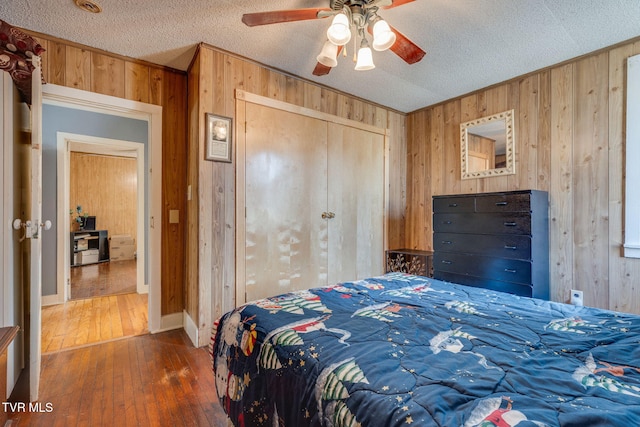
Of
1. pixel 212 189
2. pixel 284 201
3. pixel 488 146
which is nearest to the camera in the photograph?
pixel 212 189

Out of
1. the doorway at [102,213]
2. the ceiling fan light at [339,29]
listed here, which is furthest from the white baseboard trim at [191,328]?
the doorway at [102,213]

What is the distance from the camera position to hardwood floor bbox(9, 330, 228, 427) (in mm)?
1574

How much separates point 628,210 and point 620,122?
725 mm

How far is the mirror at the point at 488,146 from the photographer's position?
3.13 metres

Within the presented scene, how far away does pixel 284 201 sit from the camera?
9.55 feet

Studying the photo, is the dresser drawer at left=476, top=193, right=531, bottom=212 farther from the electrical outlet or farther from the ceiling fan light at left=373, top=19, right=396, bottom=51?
the ceiling fan light at left=373, top=19, right=396, bottom=51

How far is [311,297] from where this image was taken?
1545mm

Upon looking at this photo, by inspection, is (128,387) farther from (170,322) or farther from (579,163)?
(579,163)

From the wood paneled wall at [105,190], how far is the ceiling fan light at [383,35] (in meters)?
6.26

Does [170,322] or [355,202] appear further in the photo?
[355,202]

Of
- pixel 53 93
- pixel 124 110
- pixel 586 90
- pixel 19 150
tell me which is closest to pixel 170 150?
pixel 124 110

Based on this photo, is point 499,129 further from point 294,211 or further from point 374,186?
point 294,211

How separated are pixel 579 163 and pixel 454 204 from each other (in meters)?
1.08

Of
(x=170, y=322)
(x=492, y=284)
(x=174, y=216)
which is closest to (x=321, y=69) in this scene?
(x=174, y=216)
